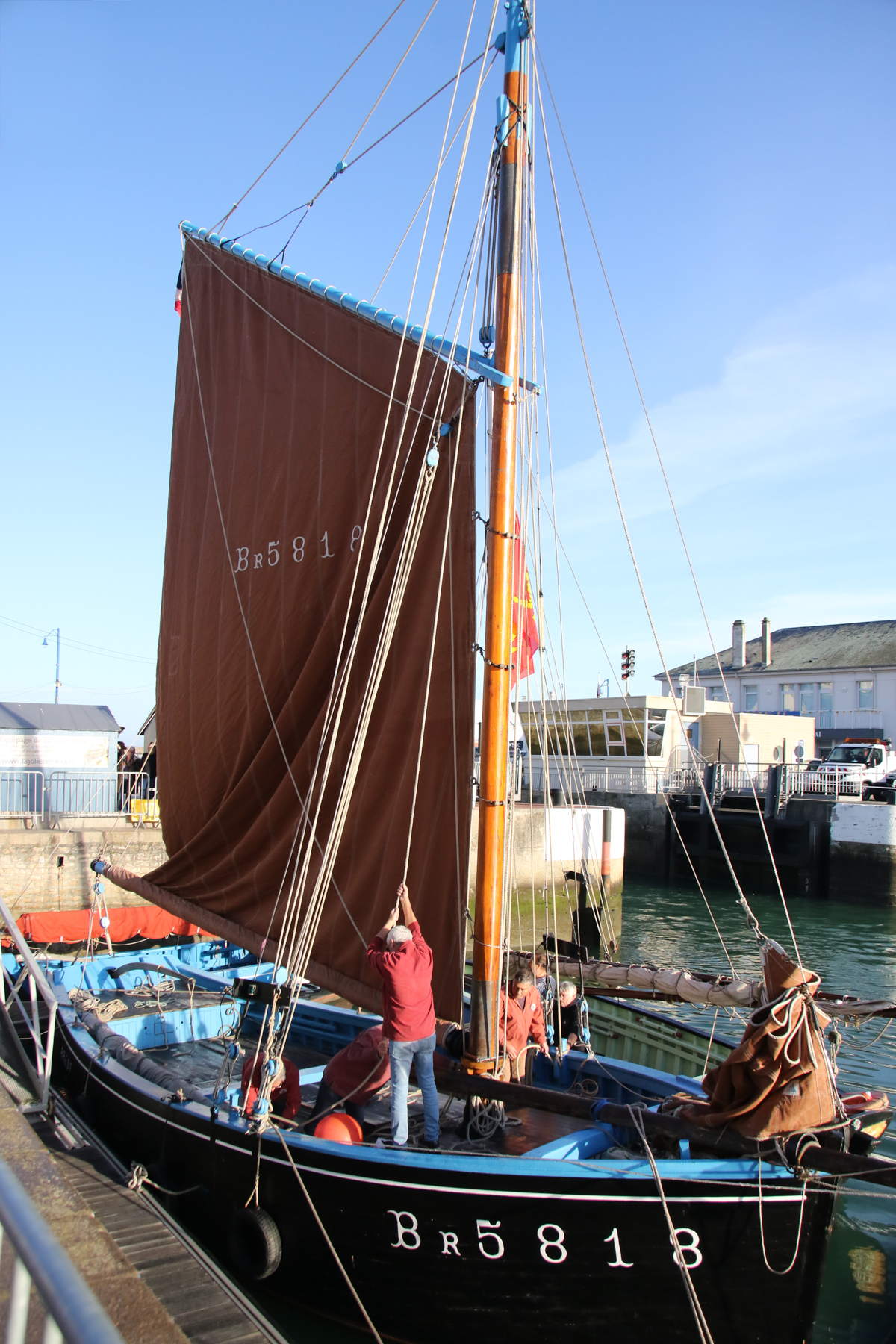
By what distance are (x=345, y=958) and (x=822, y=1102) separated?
3.69m

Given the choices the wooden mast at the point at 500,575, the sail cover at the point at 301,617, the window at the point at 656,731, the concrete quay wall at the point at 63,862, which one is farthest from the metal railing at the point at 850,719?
the wooden mast at the point at 500,575

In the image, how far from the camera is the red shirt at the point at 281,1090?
6.39 meters

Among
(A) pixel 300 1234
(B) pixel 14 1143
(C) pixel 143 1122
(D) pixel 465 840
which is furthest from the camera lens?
(C) pixel 143 1122

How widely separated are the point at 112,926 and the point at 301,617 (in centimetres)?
972

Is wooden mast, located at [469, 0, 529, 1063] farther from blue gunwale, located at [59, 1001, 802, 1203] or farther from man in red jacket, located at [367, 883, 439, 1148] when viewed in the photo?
blue gunwale, located at [59, 1001, 802, 1203]

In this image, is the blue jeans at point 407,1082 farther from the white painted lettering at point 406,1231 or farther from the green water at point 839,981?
the green water at point 839,981

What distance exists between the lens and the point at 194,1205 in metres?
6.59

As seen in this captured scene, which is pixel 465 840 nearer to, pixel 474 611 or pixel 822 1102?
pixel 474 611

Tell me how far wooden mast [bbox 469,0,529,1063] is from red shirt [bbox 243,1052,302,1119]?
139 centimetres

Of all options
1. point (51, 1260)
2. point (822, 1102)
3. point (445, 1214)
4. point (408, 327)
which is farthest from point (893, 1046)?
point (51, 1260)

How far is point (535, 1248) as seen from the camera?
5.07 meters

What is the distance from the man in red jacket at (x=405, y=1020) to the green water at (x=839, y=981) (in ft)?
3.77

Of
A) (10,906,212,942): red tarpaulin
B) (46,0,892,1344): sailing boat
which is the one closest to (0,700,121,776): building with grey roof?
(10,906,212,942): red tarpaulin

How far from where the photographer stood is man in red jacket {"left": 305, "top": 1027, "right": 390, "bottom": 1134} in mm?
6617
